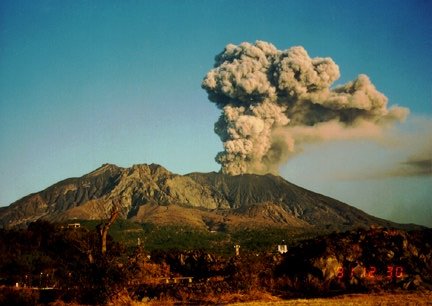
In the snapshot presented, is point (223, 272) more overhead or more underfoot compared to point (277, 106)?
more underfoot

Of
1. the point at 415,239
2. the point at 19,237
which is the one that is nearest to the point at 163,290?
the point at 415,239

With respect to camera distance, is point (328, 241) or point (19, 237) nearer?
point (328, 241)

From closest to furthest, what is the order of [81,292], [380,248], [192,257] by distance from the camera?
[81,292] < [380,248] < [192,257]

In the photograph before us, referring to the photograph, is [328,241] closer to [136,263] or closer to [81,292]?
[136,263]

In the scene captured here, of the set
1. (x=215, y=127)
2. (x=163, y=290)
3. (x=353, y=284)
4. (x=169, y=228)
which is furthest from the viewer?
(x=215, y=127)

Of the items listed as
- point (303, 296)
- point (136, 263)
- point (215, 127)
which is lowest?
point (303, 296)
